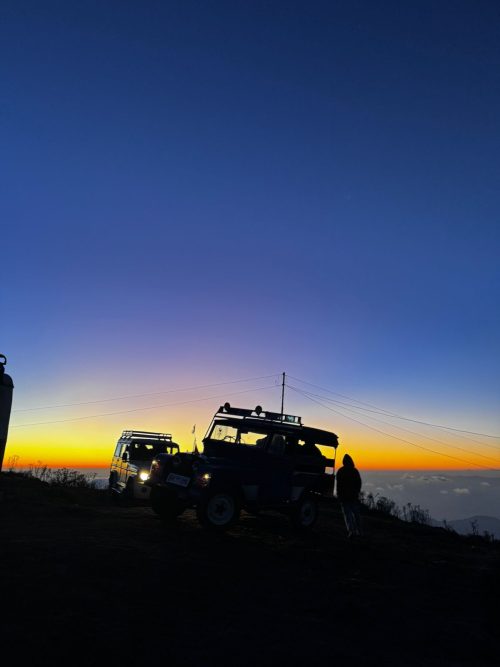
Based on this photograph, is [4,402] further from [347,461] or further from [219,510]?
[347,461]

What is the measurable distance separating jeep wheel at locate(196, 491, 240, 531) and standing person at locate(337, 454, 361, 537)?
2.83 m

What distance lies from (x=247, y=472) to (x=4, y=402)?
6.81 m

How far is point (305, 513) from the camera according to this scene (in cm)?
1306

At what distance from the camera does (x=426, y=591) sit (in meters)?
7.85

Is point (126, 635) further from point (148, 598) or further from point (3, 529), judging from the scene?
point (3, 529)

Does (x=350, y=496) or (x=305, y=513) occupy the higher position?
(x=350, y=496)

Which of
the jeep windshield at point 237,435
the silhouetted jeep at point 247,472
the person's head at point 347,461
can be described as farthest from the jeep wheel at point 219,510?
the person's head at point 347,461

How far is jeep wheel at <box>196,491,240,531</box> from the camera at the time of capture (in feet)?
34.8

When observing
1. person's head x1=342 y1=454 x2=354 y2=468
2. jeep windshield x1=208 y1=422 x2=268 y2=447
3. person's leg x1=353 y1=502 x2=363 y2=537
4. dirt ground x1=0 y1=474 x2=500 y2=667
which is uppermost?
jeep windshield x1=208 y1=422 x2=268 y2=447

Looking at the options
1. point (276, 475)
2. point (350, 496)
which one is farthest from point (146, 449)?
point (350, 496)

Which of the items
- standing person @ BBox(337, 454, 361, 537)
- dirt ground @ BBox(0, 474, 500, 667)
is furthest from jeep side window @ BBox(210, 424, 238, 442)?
standing person @ BBox(337, 454, 361, 537)

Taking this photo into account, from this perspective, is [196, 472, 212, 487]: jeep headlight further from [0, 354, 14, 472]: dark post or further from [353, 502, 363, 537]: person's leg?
[0, 354, 14, 472]: dark post

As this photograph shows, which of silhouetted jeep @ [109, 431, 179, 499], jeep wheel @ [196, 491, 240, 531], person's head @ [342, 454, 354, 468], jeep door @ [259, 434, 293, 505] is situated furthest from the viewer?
silhouetted jeep @ [109, 431, 179, 499]

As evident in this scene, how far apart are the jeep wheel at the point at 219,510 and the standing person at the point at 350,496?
2.83 meters
